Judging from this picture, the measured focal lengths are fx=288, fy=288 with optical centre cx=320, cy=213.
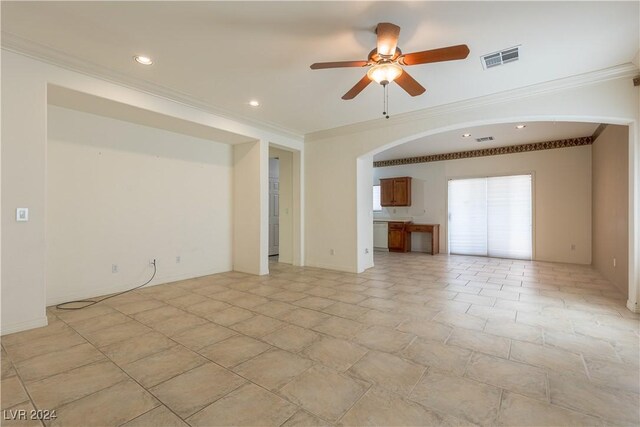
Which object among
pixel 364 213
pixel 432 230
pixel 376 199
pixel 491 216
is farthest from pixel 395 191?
pixel 364 213

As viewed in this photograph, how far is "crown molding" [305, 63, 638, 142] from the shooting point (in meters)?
3.34

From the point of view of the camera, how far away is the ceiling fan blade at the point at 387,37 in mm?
2418

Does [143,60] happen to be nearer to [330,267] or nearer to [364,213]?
[364,213]

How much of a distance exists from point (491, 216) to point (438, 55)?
646cm

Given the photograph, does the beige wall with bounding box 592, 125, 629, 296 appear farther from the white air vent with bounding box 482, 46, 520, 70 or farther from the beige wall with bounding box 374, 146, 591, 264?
the white air vent with bounding box 482, 46, 520, 70

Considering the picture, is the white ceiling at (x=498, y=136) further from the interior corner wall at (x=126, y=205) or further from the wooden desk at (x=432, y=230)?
the interior corner wall at (x=126, y=205)

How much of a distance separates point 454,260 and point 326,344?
18.3 feet

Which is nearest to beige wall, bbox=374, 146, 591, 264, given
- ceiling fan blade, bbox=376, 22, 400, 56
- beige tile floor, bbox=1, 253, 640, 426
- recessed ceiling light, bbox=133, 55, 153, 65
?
beige tile floor, bbox=1, 253, 640, 426

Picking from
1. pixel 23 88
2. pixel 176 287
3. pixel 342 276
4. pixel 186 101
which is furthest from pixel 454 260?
pixel 23 88

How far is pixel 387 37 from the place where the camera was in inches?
97.3

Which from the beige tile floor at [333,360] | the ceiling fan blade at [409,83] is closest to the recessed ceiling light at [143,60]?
the ceiling fan blade at [409,83]

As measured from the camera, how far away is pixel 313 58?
10.2 ft

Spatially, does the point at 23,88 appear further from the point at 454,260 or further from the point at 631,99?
the point at 454,260

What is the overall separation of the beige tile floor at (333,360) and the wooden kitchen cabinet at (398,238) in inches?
170
